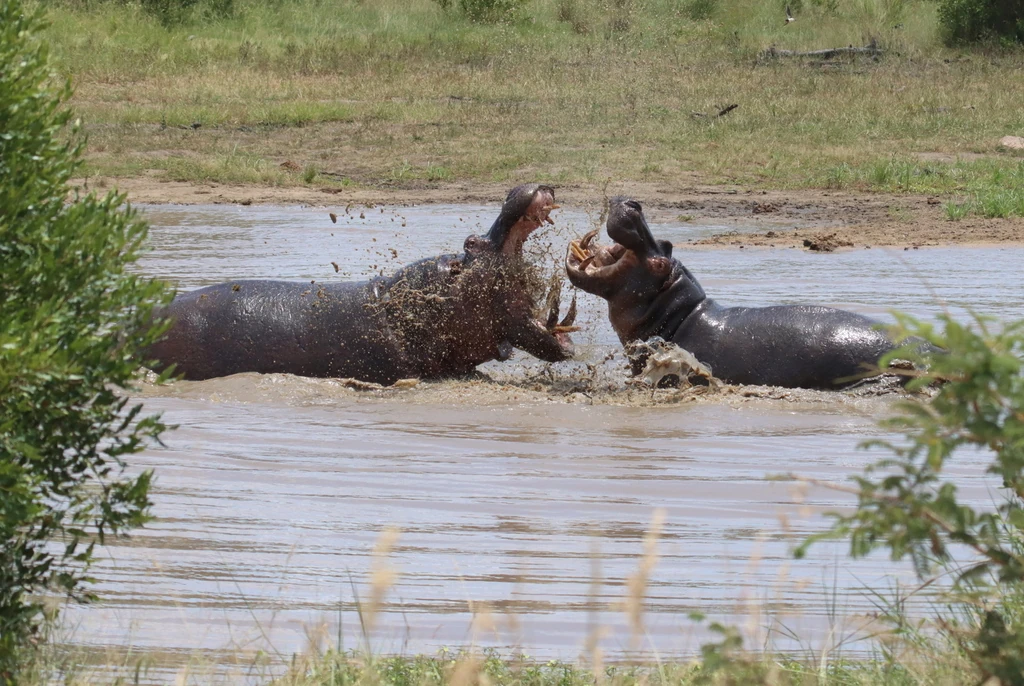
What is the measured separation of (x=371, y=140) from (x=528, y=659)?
15.0m

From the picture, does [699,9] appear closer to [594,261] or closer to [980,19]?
[980,19]

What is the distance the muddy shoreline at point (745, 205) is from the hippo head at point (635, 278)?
5106 millimetres

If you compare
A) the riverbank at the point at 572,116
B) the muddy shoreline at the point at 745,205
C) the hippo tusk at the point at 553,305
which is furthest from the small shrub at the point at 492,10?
the hippo tusk at the point at 553,305

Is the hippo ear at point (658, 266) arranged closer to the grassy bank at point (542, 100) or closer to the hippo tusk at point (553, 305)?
the hippo tusk at point (553, 305)

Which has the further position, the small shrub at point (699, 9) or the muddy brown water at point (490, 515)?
the small shrub at point (699, 9)

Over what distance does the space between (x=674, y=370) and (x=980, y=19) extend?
70.6 feet

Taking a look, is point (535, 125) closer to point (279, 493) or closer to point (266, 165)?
point (266, 165)

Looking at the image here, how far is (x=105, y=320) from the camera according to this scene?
3.28 meters

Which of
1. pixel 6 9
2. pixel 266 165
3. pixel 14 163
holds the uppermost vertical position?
pixel 6 9

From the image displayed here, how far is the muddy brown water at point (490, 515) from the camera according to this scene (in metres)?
3.78

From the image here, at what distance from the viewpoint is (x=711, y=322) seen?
7727 mm

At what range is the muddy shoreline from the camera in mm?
12906

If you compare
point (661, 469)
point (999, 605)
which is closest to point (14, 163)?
point (999, 605)

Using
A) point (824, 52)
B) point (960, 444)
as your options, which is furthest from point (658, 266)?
point (824, 52)
